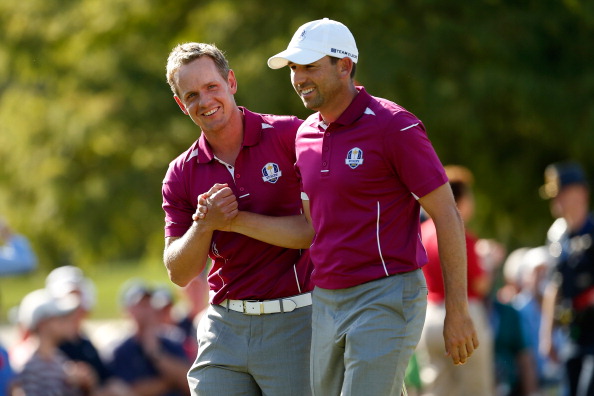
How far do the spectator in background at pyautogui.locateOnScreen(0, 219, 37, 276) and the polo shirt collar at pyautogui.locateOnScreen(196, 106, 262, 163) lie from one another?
4.19 m

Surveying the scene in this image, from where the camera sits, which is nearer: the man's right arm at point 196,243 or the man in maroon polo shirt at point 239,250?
the man's right arm at point 196,243

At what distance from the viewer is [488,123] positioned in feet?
45.3

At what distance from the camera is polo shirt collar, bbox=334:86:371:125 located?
5027mm

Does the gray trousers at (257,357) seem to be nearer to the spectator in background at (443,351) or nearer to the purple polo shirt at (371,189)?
the purple polo shirt at (371,189)

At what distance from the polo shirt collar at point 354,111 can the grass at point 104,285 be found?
25683mm

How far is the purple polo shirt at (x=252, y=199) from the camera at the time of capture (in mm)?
5438

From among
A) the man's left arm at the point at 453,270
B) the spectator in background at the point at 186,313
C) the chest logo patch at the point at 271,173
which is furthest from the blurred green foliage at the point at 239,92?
the man's left arm at the point at 453,270

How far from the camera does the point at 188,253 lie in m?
5.32

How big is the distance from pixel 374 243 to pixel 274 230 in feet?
1.69

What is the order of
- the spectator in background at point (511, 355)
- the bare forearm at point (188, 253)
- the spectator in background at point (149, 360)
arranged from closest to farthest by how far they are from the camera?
1. the bare forearm at point (188, 253)
2. the spectator in background at point (149, 360)
3. the spectator in background at point (511, 355)

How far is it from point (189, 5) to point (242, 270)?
32.9ft

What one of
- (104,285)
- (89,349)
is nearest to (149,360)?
(89,349)

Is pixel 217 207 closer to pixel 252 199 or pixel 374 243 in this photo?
pixel 252 199

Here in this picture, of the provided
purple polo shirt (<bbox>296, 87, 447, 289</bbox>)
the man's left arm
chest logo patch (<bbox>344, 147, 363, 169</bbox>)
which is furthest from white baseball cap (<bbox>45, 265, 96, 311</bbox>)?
the man's left arm
